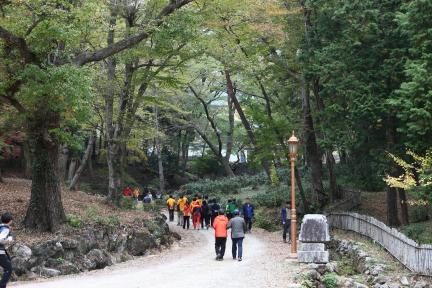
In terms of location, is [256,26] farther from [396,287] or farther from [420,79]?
[396,287]

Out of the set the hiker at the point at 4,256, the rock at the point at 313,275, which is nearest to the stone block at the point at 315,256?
the rock at the point at 313,275

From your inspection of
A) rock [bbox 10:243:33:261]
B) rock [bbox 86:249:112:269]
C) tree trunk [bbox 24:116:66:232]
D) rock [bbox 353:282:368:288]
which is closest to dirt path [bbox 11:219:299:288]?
rock [bbox 86:249:112:269]

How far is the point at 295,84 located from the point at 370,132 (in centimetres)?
697

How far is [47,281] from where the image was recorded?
41.4 ft

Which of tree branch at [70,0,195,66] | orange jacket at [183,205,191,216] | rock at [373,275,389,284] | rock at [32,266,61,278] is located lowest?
rock at [32,266,61,278]

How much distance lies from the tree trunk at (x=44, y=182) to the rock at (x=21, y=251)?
5.20 ft

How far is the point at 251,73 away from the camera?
84.4ft

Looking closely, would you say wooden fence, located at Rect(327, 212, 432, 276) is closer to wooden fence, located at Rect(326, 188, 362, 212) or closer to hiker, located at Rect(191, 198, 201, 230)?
wooden fence, located at Rect(326, 188, 362, 212)

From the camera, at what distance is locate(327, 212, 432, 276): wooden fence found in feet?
40.2

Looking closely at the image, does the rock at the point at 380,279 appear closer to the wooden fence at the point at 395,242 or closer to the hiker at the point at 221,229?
the wooden fence at the point at 395,242

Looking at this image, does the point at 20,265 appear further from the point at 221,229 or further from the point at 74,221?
the point at 221,229

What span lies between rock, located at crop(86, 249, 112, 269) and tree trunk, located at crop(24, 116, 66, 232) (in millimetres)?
1287

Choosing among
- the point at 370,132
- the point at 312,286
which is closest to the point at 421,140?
the point at 370,132

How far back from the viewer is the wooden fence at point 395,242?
1226 centimetres
